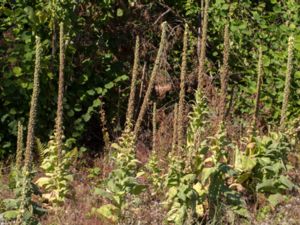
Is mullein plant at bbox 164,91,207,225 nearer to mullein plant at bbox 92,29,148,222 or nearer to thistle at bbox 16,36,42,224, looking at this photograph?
mullein plant at bbox 92,29,148,222

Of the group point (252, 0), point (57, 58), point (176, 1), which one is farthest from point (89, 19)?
point (252, 0)

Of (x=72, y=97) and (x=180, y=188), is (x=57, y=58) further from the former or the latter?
(x=180, y=188)

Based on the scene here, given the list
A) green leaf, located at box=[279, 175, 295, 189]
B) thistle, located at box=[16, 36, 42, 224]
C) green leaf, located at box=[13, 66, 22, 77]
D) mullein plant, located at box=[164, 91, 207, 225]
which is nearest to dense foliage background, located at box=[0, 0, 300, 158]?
green leaf, located at box=[13, 66, 22, 77]

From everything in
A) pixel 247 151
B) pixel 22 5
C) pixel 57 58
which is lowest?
pixel 247 151

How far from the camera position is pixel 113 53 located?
7199 millimetres

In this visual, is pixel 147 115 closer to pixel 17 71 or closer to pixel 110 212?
pixel 17 71

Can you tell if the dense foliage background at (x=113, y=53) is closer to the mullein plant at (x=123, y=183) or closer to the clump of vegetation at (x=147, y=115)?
the clump of vegetation at (x=147, y=115)

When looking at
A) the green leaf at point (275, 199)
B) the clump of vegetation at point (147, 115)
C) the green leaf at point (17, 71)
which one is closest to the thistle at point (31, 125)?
the clump of vegetation at point (147, 115)

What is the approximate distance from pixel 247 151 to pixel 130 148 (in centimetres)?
118

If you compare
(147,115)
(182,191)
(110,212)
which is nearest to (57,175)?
(110,212)

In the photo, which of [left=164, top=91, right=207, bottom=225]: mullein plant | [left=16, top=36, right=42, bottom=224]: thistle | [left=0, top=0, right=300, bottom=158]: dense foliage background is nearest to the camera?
[left=16, top=36, right=42, bottom=224]: thistle

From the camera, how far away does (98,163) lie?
6.41 meters

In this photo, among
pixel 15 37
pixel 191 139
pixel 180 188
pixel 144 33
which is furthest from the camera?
pixel 144 33

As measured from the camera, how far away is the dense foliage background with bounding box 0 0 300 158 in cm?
631
